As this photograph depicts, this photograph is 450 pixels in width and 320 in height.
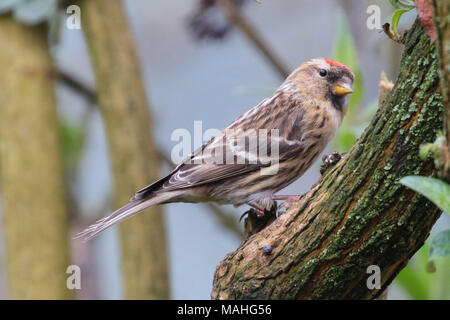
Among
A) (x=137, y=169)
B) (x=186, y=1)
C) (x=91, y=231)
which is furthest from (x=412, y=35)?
(x=186, y=1)

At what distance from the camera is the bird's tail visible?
2.67 metres

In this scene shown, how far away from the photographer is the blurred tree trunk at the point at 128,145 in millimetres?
3539

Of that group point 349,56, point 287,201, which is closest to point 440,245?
point 287,201

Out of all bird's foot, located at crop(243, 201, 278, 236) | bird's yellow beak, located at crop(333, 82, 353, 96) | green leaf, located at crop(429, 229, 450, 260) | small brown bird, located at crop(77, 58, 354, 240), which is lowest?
green leaf, located at crop(429, 229, 450, 260)

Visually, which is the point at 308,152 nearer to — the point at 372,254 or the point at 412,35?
the point at 372,254

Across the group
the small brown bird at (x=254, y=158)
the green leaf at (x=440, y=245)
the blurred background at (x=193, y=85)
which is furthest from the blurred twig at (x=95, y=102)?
the green leaf at (x=440, y=245)

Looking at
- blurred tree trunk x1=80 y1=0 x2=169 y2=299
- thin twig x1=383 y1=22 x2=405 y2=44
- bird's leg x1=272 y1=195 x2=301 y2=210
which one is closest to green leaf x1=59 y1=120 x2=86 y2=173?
blurred tree trunk x1=80 y1=0 x2=169 y2=299

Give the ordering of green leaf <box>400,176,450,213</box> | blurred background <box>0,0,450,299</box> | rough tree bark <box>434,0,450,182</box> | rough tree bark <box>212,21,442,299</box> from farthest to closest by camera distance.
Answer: blurred background <box>0,0,450,299</box>, rough tree bark <box>212,21,442,299</box>, green leaf <box>400,176,450,213</box>, rough tree bark <box>434,0,450,182</box>

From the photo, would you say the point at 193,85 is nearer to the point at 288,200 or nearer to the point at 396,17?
the point at 288,200

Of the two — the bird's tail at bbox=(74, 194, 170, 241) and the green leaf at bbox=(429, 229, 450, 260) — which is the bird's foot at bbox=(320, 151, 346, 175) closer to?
the green leaf at bbox=(429, 229, 450, 260)

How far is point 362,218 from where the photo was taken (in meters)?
1.96

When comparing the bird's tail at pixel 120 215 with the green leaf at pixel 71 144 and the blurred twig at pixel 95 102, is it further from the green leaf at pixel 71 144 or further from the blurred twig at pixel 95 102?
the green leaf at pixel 71 144

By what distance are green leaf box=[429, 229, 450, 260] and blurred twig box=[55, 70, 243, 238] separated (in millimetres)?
2249

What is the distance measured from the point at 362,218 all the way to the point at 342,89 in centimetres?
143
